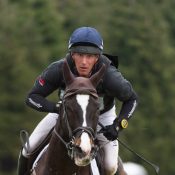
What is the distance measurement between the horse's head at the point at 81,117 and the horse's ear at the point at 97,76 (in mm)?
21

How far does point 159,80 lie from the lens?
254 feet

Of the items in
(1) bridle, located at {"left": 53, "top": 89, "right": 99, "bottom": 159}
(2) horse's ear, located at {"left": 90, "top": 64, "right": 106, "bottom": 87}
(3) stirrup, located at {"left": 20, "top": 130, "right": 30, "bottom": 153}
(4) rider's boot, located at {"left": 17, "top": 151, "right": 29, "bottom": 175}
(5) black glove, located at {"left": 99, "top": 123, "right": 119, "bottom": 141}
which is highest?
(2) horse's ear, located at {"left": 90, "top": 64, "right": 106, "bottom": 87}

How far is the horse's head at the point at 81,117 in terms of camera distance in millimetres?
9305

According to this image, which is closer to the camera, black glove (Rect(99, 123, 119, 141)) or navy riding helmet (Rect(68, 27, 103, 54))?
black glove (Rect(99, 123, 119, 141))

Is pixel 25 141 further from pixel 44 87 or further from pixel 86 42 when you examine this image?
pixel 86 42

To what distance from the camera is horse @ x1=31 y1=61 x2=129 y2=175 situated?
9352 mm

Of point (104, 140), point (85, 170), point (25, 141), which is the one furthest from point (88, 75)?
point (25, 141)

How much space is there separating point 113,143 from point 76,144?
7.19 ft

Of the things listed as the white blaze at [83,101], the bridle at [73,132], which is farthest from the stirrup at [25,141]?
the white blaze at [83,101]

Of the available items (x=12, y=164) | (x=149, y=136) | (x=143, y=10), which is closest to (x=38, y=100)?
(x=12, y=164)

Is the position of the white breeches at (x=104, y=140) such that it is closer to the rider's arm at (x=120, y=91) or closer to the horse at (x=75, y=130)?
the rider's arm at (x=120, y=91)

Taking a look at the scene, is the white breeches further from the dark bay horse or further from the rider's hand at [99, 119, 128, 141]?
the dark bay horse

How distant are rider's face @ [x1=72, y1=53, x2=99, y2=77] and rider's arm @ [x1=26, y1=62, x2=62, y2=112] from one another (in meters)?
0.25

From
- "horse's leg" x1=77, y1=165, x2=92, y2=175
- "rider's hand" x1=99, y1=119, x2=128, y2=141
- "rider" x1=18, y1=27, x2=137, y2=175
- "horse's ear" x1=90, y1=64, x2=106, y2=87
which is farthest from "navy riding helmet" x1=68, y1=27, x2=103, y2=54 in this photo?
"horse's leg" x1=77, y1=165, x2=92, y2=175
